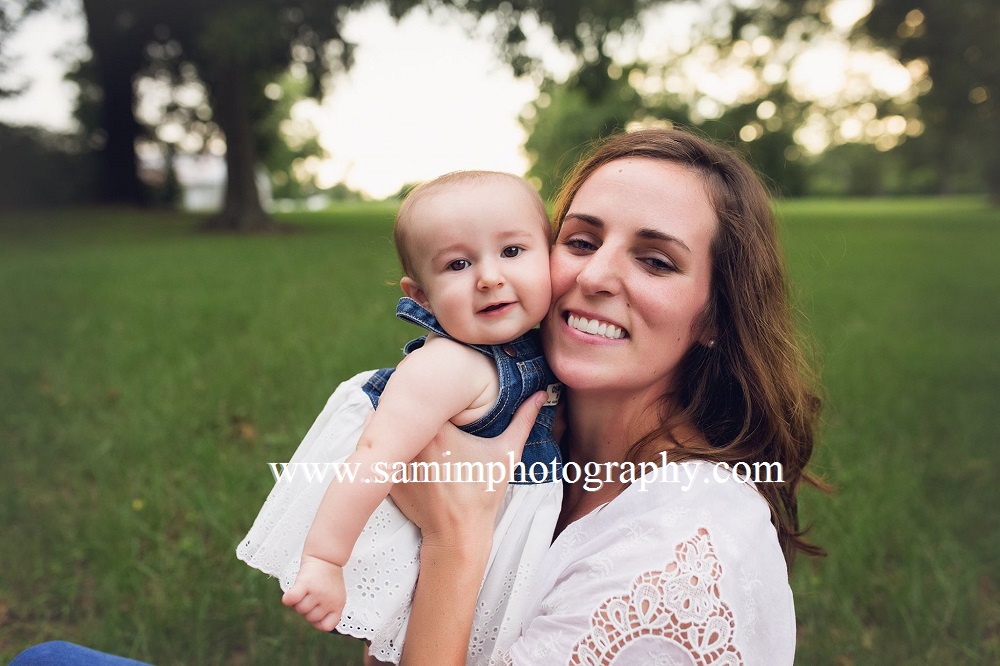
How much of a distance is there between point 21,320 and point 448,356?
22.3 ft

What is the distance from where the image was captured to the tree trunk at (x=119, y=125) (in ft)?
64.9

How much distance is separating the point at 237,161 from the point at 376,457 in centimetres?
1736

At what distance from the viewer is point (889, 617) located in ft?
9.29

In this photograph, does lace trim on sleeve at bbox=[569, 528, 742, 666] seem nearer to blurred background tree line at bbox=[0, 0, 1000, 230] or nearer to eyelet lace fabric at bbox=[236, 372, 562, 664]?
eyelet lace fabric at bbox=[236, 372, 562, 664]

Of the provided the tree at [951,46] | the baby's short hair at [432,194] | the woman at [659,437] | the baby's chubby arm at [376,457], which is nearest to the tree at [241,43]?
the tree at [951,46]

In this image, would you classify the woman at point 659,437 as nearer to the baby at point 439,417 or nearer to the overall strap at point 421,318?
the baby at point 439,417

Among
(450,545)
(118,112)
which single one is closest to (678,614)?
(450,545)

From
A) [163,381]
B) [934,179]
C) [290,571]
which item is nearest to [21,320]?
[163,381]

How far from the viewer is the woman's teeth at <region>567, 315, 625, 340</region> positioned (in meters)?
1.70

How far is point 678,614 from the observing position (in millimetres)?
1291

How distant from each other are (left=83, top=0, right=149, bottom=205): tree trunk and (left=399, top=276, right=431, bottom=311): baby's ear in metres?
20.5

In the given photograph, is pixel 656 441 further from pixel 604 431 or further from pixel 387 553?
pixel 387 553

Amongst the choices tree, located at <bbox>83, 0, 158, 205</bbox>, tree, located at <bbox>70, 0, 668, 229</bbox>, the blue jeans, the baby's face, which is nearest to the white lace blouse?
the baby's face

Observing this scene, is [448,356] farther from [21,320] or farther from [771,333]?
[21,320]
